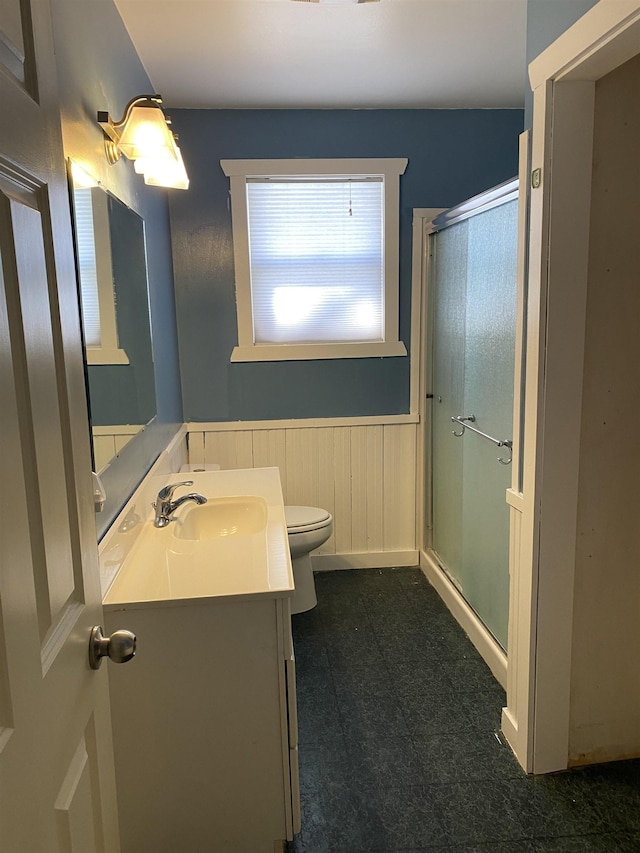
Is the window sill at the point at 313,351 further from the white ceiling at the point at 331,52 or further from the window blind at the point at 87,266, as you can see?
the window blind at the point at 87,266

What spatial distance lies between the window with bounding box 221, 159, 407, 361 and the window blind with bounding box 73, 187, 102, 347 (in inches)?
61.1

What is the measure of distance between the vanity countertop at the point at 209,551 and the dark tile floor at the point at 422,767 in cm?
76

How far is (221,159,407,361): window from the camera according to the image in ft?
10.2

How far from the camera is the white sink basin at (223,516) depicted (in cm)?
214

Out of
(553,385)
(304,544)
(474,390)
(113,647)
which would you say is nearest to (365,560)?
(304,544)

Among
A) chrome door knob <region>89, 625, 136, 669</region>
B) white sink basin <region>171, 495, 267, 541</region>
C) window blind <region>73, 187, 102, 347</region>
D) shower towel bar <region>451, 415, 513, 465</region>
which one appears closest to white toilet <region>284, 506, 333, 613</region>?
white sink basin <region>171, 495, 267, 541</region>

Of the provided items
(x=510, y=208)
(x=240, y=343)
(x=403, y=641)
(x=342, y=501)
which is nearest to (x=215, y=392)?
(x=240, y=343)

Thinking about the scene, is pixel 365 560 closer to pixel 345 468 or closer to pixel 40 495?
pixel 345 468

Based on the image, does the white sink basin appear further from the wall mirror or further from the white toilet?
the white toilet

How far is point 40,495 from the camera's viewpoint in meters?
0.80

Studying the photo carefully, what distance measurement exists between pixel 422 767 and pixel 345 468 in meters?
1.66

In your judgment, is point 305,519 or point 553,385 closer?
point 553,385

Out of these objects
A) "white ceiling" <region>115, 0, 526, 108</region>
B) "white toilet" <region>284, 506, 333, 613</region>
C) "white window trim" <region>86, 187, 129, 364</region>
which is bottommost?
"white toilet" <region>284, 506, 333, 613</region>

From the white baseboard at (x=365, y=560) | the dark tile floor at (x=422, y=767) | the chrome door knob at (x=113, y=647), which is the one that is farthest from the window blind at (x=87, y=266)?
the white baseboard at (x=365, y=560)
